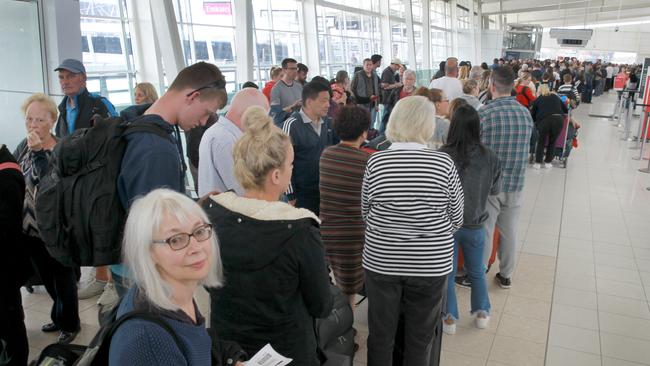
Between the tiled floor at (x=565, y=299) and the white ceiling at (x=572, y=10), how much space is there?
82.0ft

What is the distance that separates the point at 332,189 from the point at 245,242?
124 centimetres

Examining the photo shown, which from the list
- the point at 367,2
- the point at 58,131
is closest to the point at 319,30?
the point at 367,2

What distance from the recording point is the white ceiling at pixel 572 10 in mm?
27953

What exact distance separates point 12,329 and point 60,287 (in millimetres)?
602

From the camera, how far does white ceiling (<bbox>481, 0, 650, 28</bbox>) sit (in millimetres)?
27953

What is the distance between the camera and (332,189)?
112 inches

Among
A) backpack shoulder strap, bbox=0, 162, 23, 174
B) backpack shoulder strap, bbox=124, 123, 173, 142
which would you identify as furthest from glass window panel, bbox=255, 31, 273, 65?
backpack shoulder strap, bbox=124, 123, 173, 142

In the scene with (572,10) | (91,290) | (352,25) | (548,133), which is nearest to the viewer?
(91,290)

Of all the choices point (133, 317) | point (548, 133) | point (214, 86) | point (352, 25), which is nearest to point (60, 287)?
point (214, 86)

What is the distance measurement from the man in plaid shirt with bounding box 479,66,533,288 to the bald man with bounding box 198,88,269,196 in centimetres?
203

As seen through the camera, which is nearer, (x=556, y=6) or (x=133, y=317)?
(x=133, y=317)

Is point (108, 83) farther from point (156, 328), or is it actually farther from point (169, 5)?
point (156, 328)

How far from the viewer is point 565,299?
3.96m

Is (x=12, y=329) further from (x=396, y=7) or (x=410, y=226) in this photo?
(x=396, y=7)
